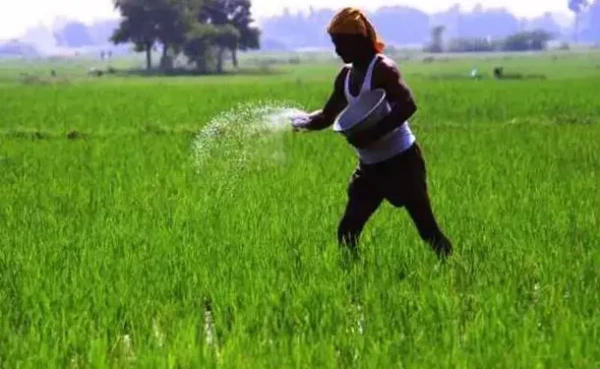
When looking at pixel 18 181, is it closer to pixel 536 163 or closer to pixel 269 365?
pixel 536 163

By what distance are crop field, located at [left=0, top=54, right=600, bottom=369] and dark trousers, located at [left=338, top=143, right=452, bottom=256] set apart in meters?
0.13

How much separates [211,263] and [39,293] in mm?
739

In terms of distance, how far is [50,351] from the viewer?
2.52 metres

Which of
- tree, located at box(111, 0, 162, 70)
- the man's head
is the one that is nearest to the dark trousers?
the man's head

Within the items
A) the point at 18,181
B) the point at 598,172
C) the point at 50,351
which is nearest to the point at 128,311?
the point at 50,351

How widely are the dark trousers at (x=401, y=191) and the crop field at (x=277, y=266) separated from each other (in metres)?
0.13

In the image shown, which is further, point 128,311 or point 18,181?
point 18,181

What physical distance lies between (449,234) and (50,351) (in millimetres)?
2213

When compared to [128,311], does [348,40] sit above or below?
above

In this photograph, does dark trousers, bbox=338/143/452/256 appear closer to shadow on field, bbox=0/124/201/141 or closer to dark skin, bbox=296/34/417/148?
dark skin, bbox=296/34/417/148

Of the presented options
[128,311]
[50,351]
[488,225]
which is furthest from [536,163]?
[50,351]

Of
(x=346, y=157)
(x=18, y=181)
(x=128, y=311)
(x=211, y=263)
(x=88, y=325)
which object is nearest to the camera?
(x=88, y=325)

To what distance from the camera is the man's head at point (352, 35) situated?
11.0 feet

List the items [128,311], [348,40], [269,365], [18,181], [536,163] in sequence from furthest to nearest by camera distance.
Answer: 1. [536,163]
2. [18,181]
3. [348,40]
4. [128,311]
5. [269,365]
